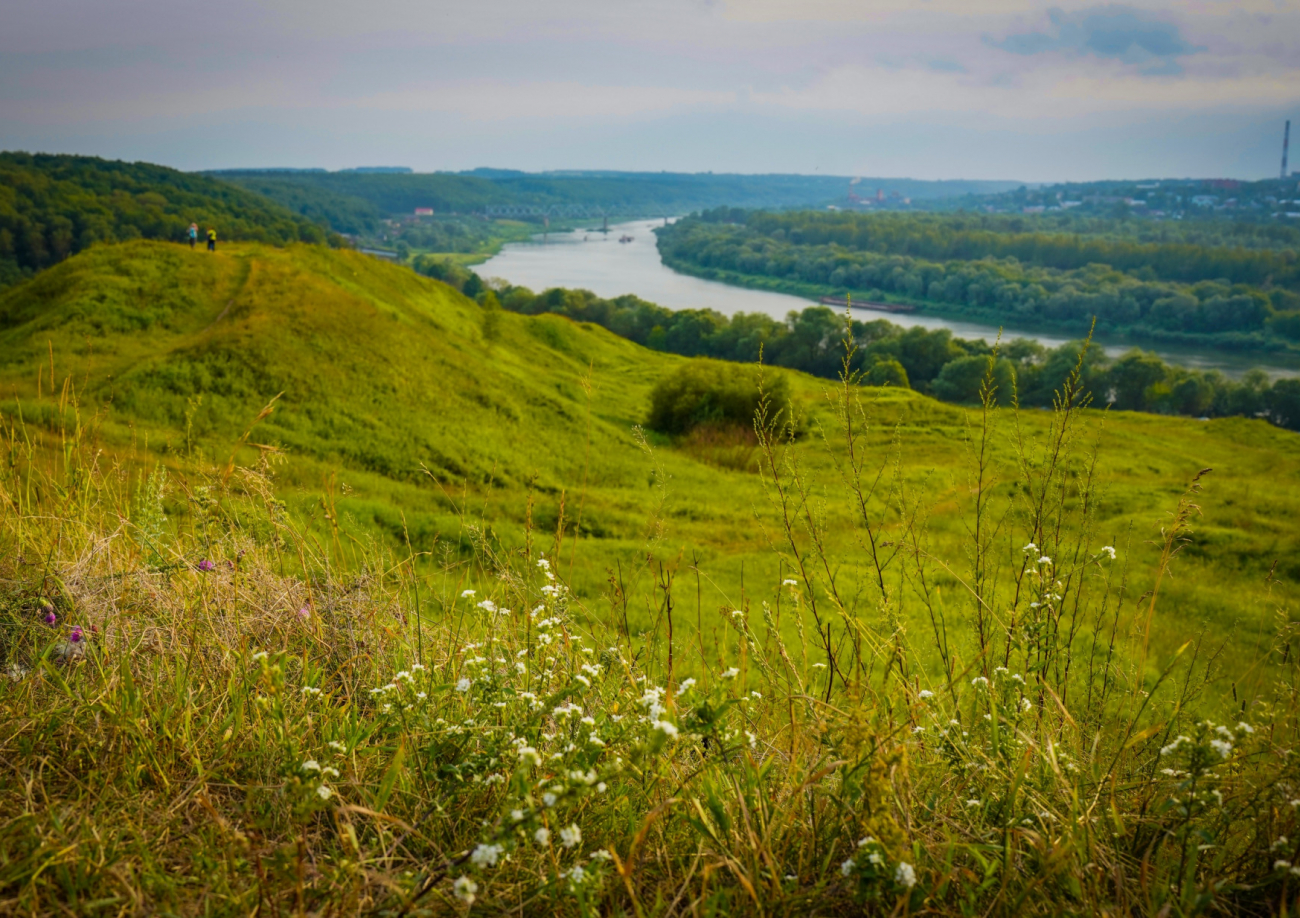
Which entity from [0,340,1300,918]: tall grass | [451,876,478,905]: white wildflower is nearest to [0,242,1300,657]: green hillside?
[0,340,1300,918]: tall grass

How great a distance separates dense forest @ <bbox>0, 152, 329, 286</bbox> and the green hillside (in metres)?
40.3

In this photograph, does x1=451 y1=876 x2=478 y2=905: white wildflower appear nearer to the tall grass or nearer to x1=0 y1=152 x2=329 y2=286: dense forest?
the tall grass

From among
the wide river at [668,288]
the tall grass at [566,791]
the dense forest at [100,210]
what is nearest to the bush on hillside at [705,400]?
the tall grass at [566,791]

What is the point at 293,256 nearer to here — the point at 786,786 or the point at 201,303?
the point at 201,303

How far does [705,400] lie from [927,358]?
43140 millimetres

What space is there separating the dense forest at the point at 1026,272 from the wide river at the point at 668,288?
19.1 feet

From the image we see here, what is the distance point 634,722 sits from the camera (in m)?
2.72

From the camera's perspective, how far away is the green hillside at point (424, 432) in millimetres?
15141

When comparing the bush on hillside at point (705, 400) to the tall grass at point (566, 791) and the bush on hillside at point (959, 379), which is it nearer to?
the tall grass at point (566, 791)

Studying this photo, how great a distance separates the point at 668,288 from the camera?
118 m

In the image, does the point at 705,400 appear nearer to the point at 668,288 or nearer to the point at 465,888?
the point at 465,888

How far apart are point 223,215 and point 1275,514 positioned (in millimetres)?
105149

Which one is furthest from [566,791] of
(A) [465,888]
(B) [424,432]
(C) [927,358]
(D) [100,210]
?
(D) [100,210]

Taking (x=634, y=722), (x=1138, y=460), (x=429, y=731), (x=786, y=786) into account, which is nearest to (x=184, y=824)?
(x=429, y=731)
